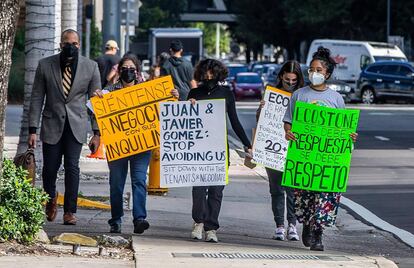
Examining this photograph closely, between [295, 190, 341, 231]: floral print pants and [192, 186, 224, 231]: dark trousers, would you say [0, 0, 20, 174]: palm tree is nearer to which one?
[192, 186, 224, 231]: dark trousers

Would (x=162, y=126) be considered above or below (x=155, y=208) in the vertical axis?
above

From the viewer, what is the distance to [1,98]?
9.38 meters

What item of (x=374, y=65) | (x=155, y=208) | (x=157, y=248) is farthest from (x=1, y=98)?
(x=374, y=65)

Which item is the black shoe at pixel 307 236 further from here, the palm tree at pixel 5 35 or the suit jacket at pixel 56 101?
the palm tree at pixel 5 35

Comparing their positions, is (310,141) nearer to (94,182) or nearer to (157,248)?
(157,248)

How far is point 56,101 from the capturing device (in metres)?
11.7

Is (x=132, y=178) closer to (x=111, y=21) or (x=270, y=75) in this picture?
(x=111, y=21)

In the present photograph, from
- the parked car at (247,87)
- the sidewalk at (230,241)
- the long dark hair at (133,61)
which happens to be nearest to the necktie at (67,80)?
the long dark hair at (133,61)

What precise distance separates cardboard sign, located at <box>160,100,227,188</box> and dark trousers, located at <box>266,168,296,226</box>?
2.67 feet

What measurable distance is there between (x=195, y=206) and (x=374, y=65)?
36754 millimetres

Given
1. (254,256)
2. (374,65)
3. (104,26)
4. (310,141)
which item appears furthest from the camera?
(374,65)

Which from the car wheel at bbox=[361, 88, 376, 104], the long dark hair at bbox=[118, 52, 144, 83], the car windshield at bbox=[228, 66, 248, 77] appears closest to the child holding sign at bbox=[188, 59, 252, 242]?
the long dark hair at bbox=[118, 52, 144, 83]

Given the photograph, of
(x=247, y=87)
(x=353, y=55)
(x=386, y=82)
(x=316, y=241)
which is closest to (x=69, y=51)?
(x=316, y=241)

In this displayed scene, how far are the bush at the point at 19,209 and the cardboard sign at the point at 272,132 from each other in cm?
267
